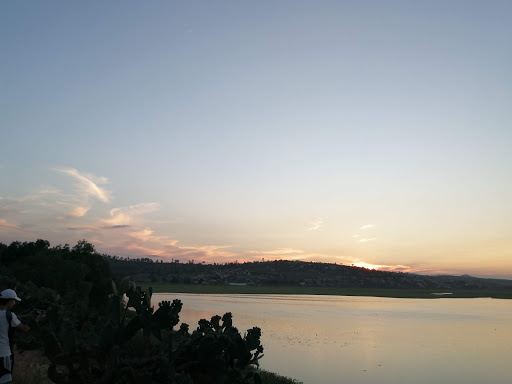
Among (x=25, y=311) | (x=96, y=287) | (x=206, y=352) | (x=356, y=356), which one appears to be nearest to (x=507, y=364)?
(x=356, y=356)

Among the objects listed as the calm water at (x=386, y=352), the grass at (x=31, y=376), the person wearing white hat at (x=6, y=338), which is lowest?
the calm water at (x=386, y=352)

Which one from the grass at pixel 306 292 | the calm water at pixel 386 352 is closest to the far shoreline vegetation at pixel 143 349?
the calm water at pixel 386 352

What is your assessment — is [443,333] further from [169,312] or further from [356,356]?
[169,312]

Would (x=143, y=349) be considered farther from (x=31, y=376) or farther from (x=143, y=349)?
(x=31, y=376)

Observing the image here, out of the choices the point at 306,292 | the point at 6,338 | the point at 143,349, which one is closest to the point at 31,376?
the point at 6,338

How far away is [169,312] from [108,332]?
2.76ft

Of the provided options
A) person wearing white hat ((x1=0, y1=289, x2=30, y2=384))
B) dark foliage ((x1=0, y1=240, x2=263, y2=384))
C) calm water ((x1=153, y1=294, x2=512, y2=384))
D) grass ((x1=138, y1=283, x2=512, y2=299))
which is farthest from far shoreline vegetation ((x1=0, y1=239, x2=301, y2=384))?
grass ((x1=138, y1=283, x2=512, y2=299))

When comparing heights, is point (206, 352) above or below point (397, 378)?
above

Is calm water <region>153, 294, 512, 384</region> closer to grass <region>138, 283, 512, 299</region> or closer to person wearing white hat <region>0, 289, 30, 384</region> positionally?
person wearing white hat <region>0, 289, 30, 384</region>

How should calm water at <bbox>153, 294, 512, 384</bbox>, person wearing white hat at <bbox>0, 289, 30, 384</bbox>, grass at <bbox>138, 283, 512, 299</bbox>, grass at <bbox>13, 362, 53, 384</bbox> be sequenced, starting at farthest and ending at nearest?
grass at <bbox>138, 283, 512, 299</bbox>
calm water at <bbox>153, 294, 512, 384</bbox>
grass at <bbox>13, 362, 53, 384</bbox>
person wearing white hat at <bbox>0, 289, 30, 384</bbox>

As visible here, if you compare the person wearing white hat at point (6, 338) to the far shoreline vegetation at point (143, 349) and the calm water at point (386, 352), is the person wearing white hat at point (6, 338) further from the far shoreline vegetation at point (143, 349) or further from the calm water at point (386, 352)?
the calm water at point (386, 352)

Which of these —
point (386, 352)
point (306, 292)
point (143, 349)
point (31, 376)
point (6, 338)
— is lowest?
point (386, 352)

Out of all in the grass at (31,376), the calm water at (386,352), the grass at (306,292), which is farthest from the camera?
the grass at (306,292)

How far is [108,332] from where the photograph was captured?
5875 millimetres
